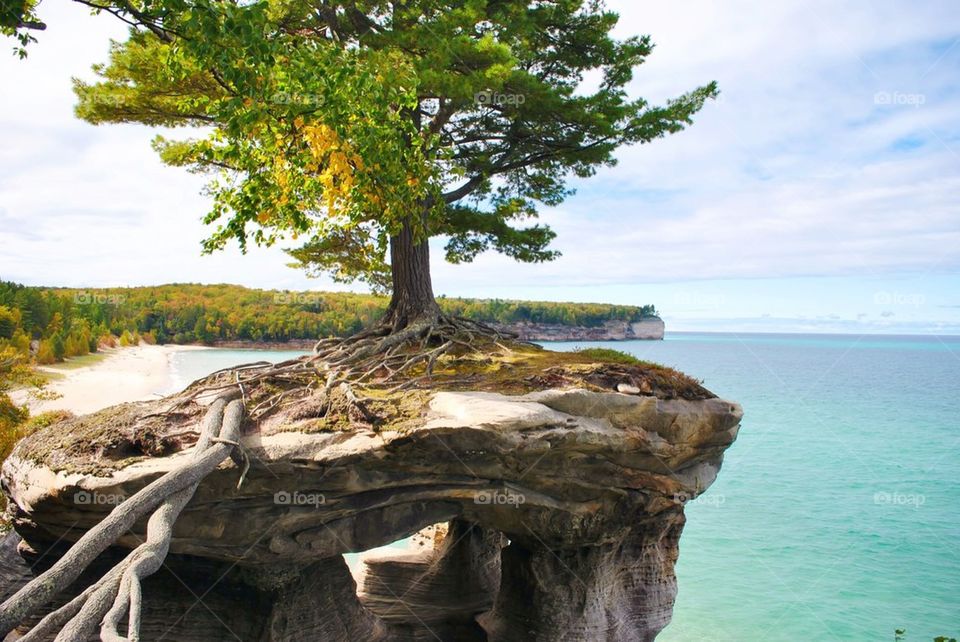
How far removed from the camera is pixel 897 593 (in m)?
17.3

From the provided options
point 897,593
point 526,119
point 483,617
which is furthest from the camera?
point 897,593

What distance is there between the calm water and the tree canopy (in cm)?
521

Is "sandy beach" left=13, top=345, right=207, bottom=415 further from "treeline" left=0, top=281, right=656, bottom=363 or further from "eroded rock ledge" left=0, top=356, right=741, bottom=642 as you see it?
"eroded rock ledge" left=0, top=356, right=741, bottom=642

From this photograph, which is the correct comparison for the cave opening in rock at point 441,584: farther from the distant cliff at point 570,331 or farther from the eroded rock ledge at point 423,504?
the distant cliff at point 570,331

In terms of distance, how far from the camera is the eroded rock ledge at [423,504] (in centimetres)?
610

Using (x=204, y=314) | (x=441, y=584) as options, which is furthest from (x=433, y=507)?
(x=204, y=314)

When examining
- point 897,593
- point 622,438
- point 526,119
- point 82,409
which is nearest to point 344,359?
point 622,438

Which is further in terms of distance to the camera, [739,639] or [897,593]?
[897,593]

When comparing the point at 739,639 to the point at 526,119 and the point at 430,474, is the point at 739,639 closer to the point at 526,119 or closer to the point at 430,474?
the point at 430,474

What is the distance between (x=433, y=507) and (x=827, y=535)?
19.9 m

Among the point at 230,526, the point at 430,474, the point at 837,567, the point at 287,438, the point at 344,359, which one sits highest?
the point at 344,359

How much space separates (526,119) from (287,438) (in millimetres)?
5113

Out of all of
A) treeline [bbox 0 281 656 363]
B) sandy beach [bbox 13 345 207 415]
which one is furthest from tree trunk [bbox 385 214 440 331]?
sandy beach [bbox 13 345 207 415]

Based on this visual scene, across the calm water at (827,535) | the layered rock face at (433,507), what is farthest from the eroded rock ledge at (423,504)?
the calm water at (827,535)
